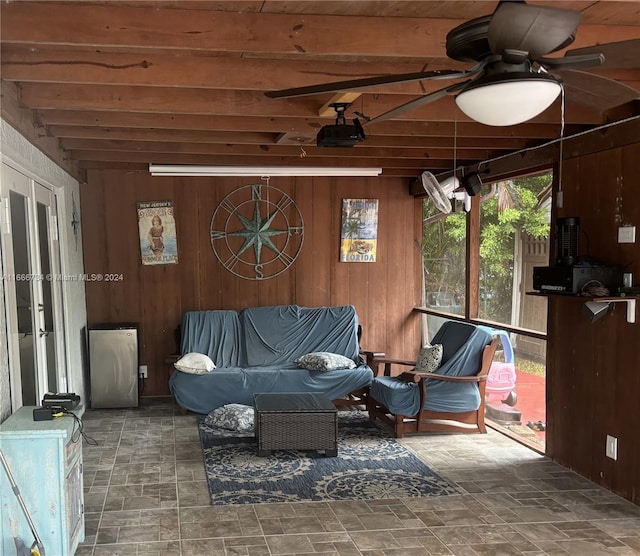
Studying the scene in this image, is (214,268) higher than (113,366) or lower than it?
higher

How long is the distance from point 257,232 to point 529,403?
3252mm

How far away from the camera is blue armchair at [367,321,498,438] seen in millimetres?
5043

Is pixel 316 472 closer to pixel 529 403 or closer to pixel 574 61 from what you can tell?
pixel 529 403

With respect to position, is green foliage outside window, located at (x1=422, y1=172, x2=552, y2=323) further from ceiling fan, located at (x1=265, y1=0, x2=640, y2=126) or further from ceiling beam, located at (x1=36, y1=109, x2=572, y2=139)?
ceiling fan, located at (x1=265, y1=0, x2=640, y2=126)

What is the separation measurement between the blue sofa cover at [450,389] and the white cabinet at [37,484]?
2870 millimetres

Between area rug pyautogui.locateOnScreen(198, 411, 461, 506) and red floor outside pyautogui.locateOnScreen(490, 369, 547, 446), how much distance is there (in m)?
1.56

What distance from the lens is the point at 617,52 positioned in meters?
1.76

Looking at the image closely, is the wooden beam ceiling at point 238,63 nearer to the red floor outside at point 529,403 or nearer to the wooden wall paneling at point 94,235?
the wooden wall paneling at point 94,235

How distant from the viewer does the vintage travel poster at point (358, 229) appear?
676cm

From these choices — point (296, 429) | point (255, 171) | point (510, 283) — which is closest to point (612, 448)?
point (296, 429)

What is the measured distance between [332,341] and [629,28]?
4.12m

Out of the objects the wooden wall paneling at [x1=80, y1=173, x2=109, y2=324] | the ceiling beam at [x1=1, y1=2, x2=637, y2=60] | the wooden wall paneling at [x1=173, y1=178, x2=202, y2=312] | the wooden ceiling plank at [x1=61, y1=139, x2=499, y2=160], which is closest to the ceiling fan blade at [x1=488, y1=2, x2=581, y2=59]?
the ceiling beam at [x1=1, y1=2, x2=637, y2=60]

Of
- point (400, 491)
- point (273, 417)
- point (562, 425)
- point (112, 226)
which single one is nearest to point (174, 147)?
point (112, 226)

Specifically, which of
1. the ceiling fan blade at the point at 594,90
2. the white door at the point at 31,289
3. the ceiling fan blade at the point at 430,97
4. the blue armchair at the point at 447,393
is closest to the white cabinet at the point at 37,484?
the white door at the point at 31,289
